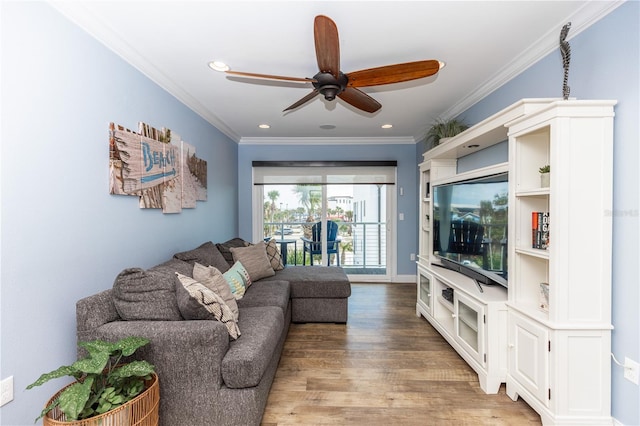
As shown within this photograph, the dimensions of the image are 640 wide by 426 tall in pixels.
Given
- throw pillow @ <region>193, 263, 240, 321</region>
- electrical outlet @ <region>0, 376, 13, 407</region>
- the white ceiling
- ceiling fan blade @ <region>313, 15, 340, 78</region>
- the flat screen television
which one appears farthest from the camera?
the flat screen television

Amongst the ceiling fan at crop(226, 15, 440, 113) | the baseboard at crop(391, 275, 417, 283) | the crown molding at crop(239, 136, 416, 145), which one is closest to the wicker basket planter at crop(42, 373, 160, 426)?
the ceiling fan at crop(226, 15, 440, 113)

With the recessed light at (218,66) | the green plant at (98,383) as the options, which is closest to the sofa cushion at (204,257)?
the green plant at (98,383)

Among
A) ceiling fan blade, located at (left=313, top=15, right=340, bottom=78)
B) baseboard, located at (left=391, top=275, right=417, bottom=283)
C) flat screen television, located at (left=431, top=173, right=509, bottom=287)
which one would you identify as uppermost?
ceiling fan blade, located at (left=313, top=15, right=340, bottom=78)

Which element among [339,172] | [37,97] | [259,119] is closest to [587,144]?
[37,97]

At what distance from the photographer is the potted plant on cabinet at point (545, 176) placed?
181cm

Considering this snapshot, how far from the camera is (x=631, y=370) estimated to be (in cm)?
156

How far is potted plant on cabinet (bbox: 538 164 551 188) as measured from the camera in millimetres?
1813

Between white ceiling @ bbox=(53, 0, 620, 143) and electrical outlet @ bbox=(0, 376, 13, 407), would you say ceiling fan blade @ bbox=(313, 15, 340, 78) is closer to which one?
white ceiling @ bbox=(53, 0, 620, 143)

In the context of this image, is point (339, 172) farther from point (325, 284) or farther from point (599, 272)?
point (599, 272)

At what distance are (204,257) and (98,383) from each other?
149cm

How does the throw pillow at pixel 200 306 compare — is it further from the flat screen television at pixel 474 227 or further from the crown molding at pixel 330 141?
the crown molding at pixel 330 141

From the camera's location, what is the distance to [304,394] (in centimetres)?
210

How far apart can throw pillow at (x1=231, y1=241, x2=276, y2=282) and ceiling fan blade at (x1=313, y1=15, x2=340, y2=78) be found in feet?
7.44

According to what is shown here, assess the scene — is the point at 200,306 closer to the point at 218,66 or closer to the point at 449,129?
the point at 218,66
